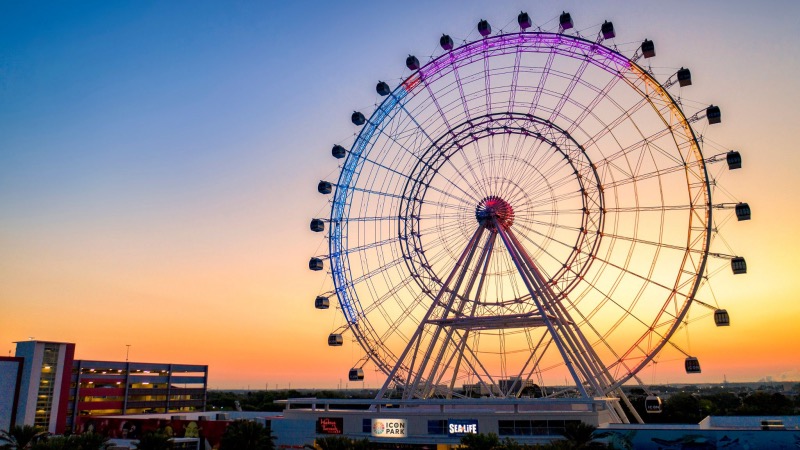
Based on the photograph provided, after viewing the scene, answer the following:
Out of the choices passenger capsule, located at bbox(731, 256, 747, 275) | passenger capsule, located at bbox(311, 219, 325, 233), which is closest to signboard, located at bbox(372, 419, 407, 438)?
passenger capsule, located at bbox(311, 219, 325, 233)

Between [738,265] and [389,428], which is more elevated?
[738,265]

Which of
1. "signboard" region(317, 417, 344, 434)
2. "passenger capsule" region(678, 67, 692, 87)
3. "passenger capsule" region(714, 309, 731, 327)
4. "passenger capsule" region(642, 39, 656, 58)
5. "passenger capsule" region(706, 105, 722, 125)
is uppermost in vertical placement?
"passenger capsule" region(642, 39, 656, 58)

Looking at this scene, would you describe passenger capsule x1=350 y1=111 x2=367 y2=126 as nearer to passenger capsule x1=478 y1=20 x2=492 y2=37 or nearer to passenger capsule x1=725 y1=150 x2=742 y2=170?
passenger capsule x1=478 y1=20 x2=492 y2=37

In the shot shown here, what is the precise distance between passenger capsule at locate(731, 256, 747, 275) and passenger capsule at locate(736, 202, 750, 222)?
2.43 meters

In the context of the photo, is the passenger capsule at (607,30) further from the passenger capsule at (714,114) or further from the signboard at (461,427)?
the signboard at (461,427)

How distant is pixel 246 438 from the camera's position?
3938cm

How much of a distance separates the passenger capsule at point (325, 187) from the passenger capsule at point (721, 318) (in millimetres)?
29608

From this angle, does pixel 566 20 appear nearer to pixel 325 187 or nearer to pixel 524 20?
pixel 524 20

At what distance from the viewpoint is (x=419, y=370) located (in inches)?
1746

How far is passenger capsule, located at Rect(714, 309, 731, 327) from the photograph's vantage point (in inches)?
1473

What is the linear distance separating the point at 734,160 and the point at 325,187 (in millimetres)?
29794

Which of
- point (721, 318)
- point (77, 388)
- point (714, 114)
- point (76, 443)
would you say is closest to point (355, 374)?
point (76, 443)

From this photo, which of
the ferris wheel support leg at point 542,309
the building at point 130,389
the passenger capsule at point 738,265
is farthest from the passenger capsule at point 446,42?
the building at point 130,389

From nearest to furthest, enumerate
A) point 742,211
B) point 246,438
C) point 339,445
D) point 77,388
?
point 339,445, point 742,211, point 246,438, point 77,388
